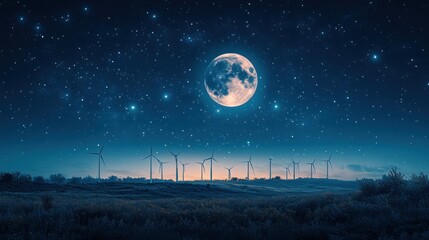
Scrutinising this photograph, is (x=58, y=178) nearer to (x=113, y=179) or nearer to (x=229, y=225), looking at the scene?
(x=113, y=179)

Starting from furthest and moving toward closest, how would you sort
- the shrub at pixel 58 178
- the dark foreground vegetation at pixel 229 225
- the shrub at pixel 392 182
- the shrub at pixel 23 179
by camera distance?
the shrub at pixel 58 178
the shrub at pixel 23 179
the shrub at pixel 392 182
the dark foreground vegetation at pixel 229 225

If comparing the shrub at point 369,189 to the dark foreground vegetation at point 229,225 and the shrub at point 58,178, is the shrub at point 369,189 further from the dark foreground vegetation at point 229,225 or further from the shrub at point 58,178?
the shrub at point 58,178

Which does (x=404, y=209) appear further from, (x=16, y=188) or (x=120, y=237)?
(x=16, y=188)

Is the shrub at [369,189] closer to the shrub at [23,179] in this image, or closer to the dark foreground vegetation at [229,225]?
the dark foreground vegetation at [229,225]

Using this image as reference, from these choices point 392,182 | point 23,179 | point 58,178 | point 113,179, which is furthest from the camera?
point 113,179

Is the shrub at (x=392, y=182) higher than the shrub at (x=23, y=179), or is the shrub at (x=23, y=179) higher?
the shrub at (x=392, y=182)

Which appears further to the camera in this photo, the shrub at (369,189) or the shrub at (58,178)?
the shrub at (58,178)

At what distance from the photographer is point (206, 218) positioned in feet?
52.0

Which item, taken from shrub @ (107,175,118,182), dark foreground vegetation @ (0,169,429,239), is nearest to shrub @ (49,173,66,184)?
shrub @ (107,175,118,182)

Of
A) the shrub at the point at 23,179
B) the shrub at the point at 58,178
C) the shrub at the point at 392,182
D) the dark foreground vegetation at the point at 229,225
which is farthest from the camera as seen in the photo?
the shrub at the point at 58,178

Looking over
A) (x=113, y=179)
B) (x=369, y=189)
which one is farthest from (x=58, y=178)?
(x=369, y=189)

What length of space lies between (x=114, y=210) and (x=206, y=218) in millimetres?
4565

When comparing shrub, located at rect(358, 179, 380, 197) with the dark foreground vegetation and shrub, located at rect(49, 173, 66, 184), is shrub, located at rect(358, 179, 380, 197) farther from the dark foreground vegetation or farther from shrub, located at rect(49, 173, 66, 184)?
shrub, located at rect(49, 173, 66, 184)

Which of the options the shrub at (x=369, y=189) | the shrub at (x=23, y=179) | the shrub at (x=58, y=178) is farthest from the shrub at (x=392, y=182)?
the shrub at (x=58, y=178)
